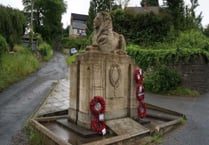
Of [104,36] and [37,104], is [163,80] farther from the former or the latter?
[104,36]

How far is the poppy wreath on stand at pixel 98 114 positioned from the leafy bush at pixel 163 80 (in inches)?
325

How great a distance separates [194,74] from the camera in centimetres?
1453

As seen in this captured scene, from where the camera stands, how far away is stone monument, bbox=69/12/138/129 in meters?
6.57

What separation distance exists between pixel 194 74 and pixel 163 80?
1.94m

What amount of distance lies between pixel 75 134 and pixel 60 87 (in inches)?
325

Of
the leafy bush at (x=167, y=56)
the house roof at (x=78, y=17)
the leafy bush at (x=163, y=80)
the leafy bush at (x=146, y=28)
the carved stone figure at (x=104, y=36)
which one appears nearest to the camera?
the carved stone figure at (x=104, y=36)

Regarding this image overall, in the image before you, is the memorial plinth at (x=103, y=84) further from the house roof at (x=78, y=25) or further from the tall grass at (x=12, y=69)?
the house roof at (x=78, y=25)

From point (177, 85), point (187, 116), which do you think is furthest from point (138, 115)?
point (177, 85)

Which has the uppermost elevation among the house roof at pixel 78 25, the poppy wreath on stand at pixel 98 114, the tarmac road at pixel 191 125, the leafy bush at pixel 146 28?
the house roof at pixel 78 25

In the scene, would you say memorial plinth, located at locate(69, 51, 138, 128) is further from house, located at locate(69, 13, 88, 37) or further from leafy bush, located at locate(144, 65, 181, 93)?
house, located at locate(69, 13, 88, 37)

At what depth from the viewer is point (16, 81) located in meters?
15.4

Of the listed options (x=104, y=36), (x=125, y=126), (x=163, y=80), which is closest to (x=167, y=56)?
(x=163, y=80)

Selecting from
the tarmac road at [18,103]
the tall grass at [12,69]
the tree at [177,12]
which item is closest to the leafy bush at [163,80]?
the tarmac road at [18,103]

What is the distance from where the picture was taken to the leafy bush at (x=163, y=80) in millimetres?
14117
